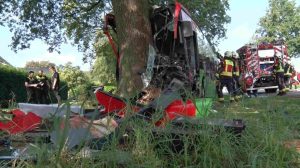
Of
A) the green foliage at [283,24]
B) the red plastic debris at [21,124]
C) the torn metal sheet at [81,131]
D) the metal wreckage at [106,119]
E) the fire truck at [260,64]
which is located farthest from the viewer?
the green foliage at [283,24]

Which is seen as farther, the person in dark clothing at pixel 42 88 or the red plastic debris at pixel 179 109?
the person in dark clothing at pixel 42 88

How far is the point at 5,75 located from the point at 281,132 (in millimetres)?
17276

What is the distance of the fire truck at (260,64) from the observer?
21531 mm

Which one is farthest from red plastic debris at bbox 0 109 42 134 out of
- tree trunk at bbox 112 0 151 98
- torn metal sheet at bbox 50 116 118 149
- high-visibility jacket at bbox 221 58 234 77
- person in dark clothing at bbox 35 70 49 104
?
high-visibility jacket at bbox 221 58 234 77

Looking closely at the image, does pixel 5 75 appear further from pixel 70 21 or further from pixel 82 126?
pixel 82 126

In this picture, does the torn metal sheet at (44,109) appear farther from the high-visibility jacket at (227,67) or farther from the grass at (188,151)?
the high-visibility jacket at (227,67)

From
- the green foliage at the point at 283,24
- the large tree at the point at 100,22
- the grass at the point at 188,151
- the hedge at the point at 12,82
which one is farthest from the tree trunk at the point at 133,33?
the green foliage at the point at 283,24

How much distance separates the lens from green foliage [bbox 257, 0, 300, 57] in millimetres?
55562

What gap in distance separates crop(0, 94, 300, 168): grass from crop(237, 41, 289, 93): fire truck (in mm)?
17511

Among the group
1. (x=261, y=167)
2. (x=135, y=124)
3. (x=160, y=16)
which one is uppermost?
(x=160, y=16)

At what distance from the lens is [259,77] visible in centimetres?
2198

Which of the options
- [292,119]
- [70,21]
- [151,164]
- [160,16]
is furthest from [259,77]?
[151,164]

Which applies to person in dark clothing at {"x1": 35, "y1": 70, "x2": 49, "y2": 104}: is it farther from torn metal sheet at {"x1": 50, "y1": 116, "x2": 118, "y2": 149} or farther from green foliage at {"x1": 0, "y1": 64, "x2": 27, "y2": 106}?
torn metal sheet at {"x1": 50, "y1": 116, "x2": 118, "y2": 149}

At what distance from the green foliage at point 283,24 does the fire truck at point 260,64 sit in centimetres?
3172
